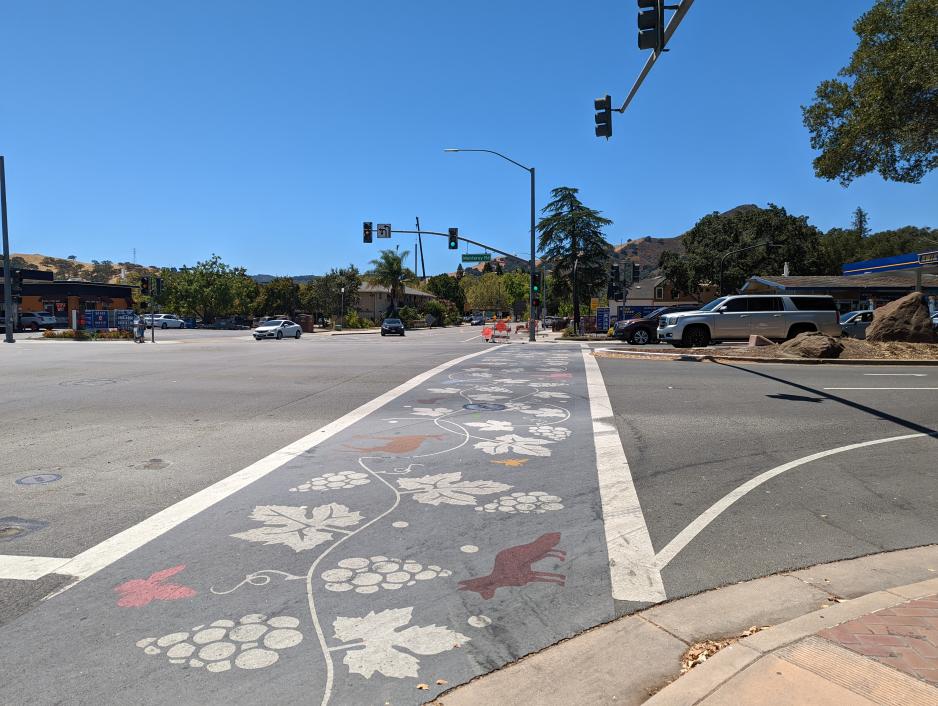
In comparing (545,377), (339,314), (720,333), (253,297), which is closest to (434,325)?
(339,314)

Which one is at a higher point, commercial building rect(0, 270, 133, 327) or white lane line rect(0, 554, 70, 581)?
commercial building rect(0, 270, 133, 327)

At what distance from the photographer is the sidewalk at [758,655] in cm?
265

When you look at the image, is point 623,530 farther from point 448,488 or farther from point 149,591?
point 149,591

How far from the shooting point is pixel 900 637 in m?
3.03

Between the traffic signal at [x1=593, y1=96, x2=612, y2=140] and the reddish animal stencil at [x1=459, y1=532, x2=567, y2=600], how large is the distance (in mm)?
10547

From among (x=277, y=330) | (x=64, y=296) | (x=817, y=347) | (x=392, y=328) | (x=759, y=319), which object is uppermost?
(x=64, y=296)

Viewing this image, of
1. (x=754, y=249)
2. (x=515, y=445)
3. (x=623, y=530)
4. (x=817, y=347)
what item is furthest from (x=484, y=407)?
A: (x=754, y=249)

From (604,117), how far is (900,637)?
11670 millimetres

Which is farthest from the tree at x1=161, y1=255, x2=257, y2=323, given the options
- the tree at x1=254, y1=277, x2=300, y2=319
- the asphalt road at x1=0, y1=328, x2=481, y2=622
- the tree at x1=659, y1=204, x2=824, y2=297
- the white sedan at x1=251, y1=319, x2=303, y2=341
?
the asphalt road at x1=0, y1=328, x2=481, y2=622

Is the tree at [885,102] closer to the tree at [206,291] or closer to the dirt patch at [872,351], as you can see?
the dirt patch at [872,351]

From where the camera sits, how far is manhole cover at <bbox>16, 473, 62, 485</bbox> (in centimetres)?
577

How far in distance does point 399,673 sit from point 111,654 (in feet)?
4.55

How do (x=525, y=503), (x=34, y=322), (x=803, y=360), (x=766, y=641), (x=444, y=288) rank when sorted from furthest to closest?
(x=444, y=288) → (x=34, y=322) → (x=803, y=360) → (x=525, y=503) → (x=766, y=641)

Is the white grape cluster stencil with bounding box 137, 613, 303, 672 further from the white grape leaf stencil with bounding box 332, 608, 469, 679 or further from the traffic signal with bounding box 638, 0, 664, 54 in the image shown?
the traffic signal with bounding box 638, 0, 664, 54
